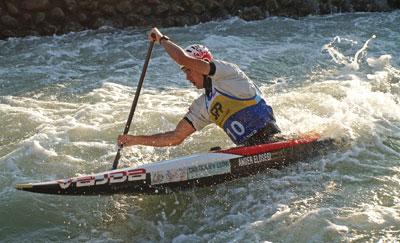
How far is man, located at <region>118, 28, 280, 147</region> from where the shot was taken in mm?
5461

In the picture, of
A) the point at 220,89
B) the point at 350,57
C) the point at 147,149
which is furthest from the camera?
the point at 350,57

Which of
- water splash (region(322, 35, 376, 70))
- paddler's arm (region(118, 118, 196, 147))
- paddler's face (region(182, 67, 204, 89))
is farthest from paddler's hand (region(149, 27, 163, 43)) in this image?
water splash (region(322, 35, 376, 70))

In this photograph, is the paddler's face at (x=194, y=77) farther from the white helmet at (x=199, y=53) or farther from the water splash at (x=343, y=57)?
the water splash at (x=343, y=57)

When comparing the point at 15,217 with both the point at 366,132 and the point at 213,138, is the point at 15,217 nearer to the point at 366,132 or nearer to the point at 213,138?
the point at 213,138

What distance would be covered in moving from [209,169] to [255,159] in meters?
0.50

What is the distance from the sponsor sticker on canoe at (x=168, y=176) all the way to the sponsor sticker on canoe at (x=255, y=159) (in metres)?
0.61

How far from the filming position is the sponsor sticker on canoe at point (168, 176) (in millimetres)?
5305

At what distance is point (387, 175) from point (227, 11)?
8771 millimetres

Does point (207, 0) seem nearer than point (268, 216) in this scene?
No

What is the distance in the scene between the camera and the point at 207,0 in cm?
1376

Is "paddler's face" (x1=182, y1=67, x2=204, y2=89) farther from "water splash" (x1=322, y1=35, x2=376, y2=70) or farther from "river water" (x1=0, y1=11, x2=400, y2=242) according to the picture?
"water splash" (x1=322, y1=35, x2=376, y2=70)

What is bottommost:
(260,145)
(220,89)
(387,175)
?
(387,175)

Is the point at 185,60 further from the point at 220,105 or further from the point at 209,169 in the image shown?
the point at 209,169

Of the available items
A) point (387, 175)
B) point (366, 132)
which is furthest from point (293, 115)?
point (387, 175)
